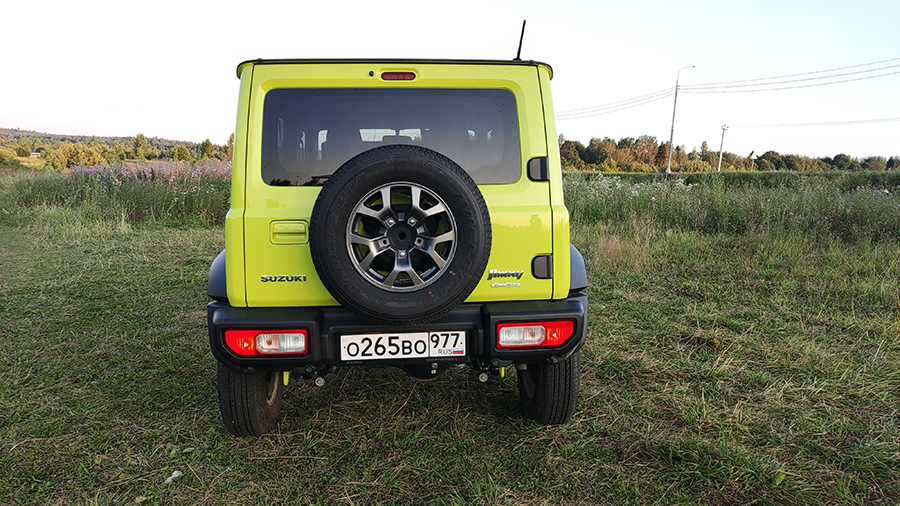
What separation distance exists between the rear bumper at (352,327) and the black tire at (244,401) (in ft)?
0.89

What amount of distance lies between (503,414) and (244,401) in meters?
1.38

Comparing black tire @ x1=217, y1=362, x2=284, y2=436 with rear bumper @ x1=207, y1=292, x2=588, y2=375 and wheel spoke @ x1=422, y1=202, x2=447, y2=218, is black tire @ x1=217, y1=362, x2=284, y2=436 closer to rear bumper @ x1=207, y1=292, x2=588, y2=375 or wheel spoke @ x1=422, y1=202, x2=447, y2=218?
rear bumper @ x1=207, y1=292, x2=588, y2=375

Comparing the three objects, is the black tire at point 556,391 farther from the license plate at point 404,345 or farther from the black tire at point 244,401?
the black tire at point 244,401

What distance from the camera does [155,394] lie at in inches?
131

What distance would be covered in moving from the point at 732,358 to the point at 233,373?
3.26 metres

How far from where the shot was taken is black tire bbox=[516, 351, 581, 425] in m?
2.75

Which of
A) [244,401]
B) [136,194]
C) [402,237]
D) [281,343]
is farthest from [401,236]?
[136,194]

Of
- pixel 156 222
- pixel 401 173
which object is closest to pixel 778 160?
pixel 156 222

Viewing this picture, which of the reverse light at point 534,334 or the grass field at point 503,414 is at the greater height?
the reverse light at point 534,334

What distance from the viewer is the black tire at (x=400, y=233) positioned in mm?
2139

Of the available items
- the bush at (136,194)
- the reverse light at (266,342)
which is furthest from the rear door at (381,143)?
the bush at (136,194)

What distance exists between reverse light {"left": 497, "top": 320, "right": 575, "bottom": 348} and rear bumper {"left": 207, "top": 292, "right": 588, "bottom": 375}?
22 millimetres

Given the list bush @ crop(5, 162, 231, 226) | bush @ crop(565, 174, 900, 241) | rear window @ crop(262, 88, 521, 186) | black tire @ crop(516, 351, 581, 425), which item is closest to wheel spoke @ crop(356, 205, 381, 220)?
rear window @ crop(262, 88, 521, 186)

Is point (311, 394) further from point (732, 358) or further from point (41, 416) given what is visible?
point (732, 358)
